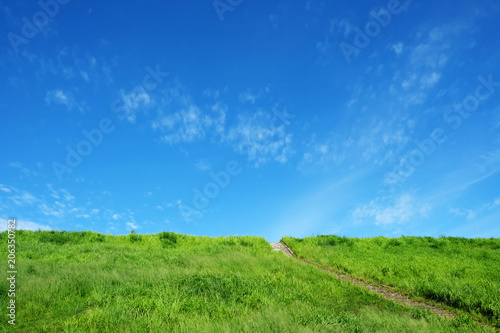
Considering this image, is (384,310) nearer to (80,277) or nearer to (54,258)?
(80,277)

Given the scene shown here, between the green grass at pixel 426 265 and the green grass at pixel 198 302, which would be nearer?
the green grass at pixel 198 302

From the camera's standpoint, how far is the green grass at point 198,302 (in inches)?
295

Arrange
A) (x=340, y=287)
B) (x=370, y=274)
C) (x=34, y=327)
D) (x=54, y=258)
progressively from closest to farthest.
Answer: (x=34, y=327)
(x=340, y=287)
(x=370, y=274)
(x=54, y=258)

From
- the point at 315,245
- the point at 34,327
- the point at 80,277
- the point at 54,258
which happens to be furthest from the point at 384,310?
the point at 54,258

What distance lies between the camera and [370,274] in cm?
1496

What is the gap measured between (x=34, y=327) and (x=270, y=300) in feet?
22.1

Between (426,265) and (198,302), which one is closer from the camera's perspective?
(198,302)

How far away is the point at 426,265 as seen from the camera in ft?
51.7

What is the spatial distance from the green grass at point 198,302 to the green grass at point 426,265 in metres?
2.35

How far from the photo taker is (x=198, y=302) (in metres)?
9.23

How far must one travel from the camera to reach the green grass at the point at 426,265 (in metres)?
10.8

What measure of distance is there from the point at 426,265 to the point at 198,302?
13225mm

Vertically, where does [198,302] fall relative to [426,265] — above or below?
above

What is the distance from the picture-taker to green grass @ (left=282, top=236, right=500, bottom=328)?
10828 mm
